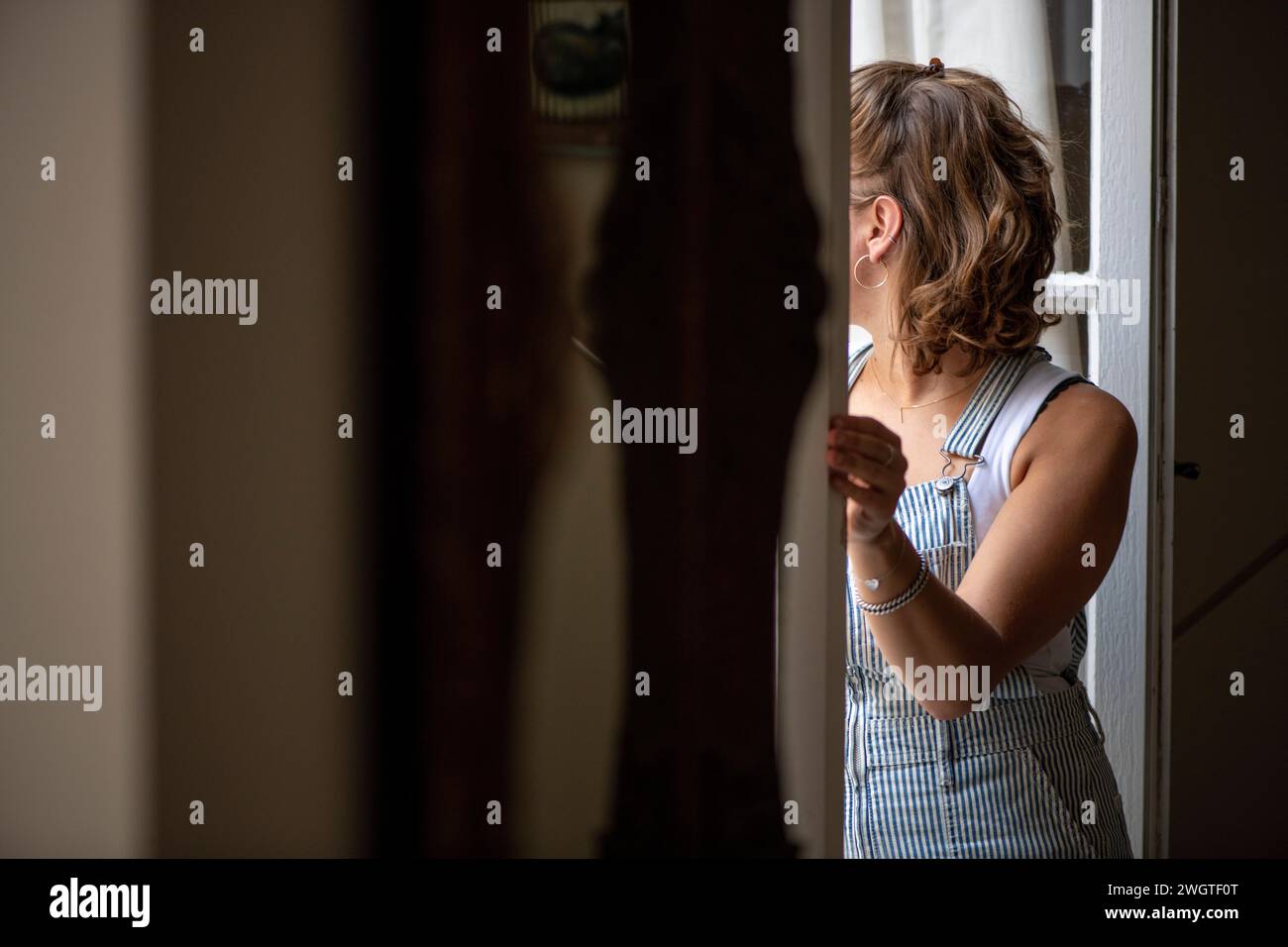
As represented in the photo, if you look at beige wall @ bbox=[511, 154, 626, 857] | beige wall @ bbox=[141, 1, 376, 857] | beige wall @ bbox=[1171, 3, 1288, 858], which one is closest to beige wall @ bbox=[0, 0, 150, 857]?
beige wall @ bbox=[141, 1, 376, 857]

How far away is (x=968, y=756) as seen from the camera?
62 centimetres

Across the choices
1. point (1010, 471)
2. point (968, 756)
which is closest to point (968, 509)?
point (1010, 471)

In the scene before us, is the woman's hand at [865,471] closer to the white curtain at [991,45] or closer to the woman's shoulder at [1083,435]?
the woman's shoulder at [1083,435]

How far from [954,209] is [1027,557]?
9.8 inches

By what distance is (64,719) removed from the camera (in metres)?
0.54

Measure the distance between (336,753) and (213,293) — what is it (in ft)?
0.85

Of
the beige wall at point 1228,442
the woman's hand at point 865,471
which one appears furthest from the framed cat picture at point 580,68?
the beige wall at point 1228,442

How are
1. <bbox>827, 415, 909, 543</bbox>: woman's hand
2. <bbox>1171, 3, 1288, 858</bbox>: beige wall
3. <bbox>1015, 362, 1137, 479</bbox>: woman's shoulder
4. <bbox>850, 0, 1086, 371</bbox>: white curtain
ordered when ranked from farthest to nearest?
<bbox>850, 0, 1086, 371</bbox>: white curtain → <bbox>1171, 3, 1288, 858</bbox>: beige wall → <bbox>1015, 362, 1137, 479</bbox>: woman's shoulder → <bbox>827, 415, 909, 543</bbox>: woman's hand

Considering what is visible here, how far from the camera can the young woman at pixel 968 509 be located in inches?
23.1

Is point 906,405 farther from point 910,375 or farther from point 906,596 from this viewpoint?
point 906,596

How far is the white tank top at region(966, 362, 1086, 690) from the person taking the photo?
0.63 m

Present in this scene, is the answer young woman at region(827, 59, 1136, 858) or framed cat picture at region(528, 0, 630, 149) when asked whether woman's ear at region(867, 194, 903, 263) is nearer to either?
young woman at region(827, 59, 1136, 858)

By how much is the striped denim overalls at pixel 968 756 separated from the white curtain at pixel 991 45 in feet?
0.77

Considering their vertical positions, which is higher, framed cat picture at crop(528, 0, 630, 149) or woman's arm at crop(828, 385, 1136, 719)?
framed cat picture at crop(528, 0, 630, 149)
